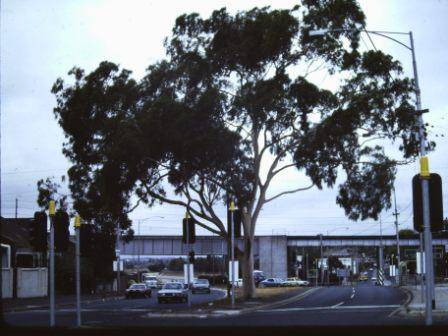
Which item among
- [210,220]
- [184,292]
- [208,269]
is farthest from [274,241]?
[208,269]

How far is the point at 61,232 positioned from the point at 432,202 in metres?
10.6

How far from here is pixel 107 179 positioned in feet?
126

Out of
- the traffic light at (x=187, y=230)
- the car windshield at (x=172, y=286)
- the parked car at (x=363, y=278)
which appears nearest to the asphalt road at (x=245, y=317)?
the traffic light at (x=187, y=230)

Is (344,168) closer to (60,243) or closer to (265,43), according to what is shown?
(265,43)

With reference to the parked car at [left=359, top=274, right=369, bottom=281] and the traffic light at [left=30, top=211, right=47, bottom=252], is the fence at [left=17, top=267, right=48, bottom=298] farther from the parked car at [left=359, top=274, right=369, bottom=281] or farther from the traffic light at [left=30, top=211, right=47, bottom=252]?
the parked car at [left=359, top=274, right=369, bottom=281]

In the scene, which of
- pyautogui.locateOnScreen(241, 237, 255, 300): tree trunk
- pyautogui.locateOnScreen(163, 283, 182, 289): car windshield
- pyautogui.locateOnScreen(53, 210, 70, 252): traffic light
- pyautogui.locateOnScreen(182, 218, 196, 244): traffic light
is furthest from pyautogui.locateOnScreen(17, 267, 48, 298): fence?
pyautogui.locateOnScreen(53, 210, 70, 252): traffic light

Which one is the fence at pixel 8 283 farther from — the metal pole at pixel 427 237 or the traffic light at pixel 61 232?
the metal pole at pixel 427 237

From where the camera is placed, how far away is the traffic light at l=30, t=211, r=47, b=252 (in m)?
19.3

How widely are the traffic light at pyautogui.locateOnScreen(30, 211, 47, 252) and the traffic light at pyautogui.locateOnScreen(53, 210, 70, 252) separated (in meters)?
0.36

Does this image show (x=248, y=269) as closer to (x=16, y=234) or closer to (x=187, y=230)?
(x=187, y=230)

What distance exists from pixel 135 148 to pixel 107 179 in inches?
120

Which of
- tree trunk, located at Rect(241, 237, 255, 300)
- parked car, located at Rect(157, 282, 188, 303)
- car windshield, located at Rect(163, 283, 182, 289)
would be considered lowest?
parked car, located at Rect(157, 282, 188, 303)

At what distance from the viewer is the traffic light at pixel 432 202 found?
39.4 ft

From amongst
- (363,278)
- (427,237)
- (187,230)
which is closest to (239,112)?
(187,230)
